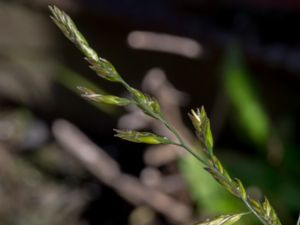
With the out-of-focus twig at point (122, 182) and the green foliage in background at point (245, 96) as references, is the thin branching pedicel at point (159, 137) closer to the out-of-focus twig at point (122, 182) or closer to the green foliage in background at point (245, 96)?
the green foliage in background at point (245, 96)

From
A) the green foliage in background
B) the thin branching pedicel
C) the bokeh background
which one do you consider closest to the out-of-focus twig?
the bokeh background

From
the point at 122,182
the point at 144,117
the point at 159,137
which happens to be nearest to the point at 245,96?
the point at 144,117

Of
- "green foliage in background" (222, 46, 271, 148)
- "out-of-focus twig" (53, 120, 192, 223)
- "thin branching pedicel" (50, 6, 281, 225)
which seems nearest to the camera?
"thin branching pedicel" (50, 6, 281, 225)

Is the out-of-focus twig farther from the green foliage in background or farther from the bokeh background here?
the green foliage in background

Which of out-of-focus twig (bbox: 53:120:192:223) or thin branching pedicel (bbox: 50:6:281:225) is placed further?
out-of-focus twig (bbox: 53:120:192:223)

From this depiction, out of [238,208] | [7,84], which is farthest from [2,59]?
[238,208]

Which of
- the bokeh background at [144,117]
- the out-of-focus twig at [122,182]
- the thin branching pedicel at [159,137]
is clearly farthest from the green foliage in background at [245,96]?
the thin branching pedicel at [159,137]

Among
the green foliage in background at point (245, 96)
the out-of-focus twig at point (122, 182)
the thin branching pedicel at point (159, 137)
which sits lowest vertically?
the out-of-focus twig at point (122, 182)
